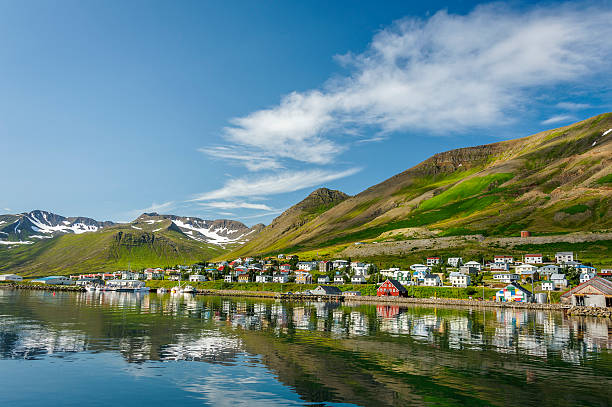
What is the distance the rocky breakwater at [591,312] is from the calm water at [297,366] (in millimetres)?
42216

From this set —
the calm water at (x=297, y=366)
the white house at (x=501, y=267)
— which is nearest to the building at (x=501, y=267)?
the white house at (x=501, y=267)

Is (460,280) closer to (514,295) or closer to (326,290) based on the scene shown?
(514,295)

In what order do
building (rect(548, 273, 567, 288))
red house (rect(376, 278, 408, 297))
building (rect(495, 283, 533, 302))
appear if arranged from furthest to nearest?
1. red house (rect(376, 278, 408, 297))
2. building (rect(548, 273, 567, 288))
3. building (rect(495, 283, 533, 302))

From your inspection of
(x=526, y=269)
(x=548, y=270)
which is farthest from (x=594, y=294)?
(x=526, y=269)

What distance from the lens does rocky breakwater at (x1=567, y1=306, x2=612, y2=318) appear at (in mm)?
99188

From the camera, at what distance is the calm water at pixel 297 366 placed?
28234 millimetres

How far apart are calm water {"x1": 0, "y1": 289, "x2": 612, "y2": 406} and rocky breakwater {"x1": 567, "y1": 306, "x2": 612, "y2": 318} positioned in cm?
4222

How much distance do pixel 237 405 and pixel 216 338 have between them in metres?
28.8

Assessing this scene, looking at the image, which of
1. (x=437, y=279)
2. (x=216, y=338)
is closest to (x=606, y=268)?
(x=437, y=279)

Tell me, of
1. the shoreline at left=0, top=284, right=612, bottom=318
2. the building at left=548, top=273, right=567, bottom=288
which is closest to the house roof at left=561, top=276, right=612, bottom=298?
the shoreline at left=0, top=284, right=612, bottom=318

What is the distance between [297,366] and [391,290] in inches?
4938

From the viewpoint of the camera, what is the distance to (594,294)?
109 m

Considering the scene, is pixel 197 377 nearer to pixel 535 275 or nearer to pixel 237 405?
pixel 237 405

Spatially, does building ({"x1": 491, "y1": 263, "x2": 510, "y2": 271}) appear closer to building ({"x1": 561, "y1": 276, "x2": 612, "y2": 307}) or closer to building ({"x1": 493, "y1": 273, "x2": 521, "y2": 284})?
building ({"x1": 493, "y1": 273, "x2": 521, "y2": 284})
